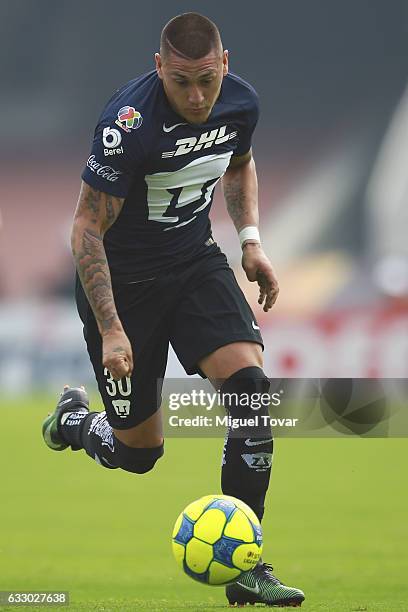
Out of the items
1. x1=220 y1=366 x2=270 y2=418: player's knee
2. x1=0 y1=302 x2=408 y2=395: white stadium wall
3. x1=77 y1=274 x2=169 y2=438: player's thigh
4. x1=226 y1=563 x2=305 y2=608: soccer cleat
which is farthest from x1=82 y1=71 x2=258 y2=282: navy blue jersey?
x1=0 y1=302 x2=408 y2=395: white stadium wall

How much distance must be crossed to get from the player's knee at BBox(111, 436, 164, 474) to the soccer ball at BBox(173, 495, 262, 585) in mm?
1256

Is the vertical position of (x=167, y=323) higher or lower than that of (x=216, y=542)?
higher

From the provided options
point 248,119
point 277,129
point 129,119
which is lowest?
point 129,119

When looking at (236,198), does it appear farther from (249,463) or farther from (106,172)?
(249,463)

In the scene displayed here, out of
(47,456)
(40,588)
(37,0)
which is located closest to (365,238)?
(37,0)

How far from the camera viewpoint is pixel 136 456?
6.34 m

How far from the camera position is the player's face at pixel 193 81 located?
5.19 meters

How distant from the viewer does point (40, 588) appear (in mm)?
6277

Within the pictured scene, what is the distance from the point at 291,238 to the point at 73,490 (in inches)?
689

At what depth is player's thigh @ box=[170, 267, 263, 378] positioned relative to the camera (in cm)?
548

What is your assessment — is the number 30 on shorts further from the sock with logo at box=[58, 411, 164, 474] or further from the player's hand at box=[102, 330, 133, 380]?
the player's hand at box=[102, 330, 133, 380]

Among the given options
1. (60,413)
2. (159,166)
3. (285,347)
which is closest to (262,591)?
(159,166)

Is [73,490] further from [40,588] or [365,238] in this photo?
[365,238]

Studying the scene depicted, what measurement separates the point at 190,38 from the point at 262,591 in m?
2.49
